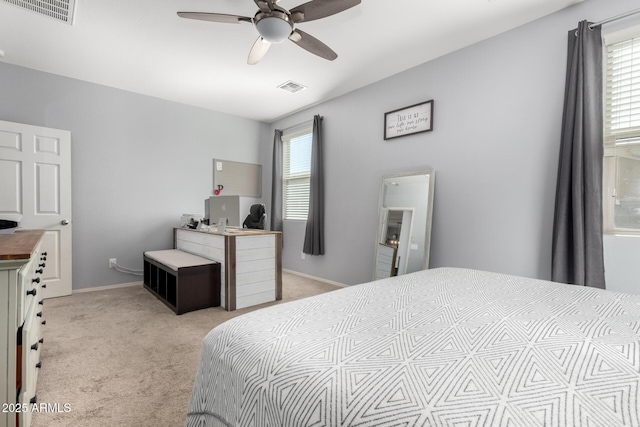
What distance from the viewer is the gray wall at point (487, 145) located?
229 centimetres

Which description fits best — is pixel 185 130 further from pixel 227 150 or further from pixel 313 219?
pixel 313 219

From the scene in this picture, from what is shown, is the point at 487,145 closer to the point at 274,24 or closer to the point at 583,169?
the point at 583,169

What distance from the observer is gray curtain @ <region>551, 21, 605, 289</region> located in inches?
79.0

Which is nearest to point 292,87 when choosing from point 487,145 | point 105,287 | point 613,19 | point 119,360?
point 487,145

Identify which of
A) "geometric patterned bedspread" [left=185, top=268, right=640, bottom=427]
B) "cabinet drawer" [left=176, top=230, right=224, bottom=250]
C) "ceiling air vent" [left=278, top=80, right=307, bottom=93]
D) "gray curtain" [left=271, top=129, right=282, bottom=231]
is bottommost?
"cabinet drawer" [left=176, top=230, right=224, bottom=250]

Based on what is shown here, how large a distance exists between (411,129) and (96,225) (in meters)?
4.01

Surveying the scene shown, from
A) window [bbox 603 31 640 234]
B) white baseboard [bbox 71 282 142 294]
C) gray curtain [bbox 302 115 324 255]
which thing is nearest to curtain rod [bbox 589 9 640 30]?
window [bbox 603 31 640 234]

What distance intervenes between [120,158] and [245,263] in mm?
2358

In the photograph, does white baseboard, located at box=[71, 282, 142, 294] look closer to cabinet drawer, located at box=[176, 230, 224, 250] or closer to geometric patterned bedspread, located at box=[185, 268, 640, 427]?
cabinet drawer, located at box=[176, 230, 224, 250]

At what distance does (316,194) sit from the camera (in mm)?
4191

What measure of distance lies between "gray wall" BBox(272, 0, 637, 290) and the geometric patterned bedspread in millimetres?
1417

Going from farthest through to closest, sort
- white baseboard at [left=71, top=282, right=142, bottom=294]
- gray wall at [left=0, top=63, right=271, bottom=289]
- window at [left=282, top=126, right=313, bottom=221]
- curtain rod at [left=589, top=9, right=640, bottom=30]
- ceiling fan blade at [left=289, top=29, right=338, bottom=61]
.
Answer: window at [left=282, top=126, right=313, bottom=221] → white baseboard at [left=71, top=282, right=142, bottom=294] → gray wall at [left=0, top=63, right=271, bottom=289] → ceiling fan blade at [left=289, top=29, right=338, bottom=61] → curtain rod at [left=589, top=9, right=640, bottom=30]

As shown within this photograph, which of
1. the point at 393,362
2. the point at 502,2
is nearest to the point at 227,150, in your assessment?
the point at 502,2

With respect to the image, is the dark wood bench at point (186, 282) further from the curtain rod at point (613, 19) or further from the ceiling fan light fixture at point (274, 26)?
the curtain rod at point (613, 19)
